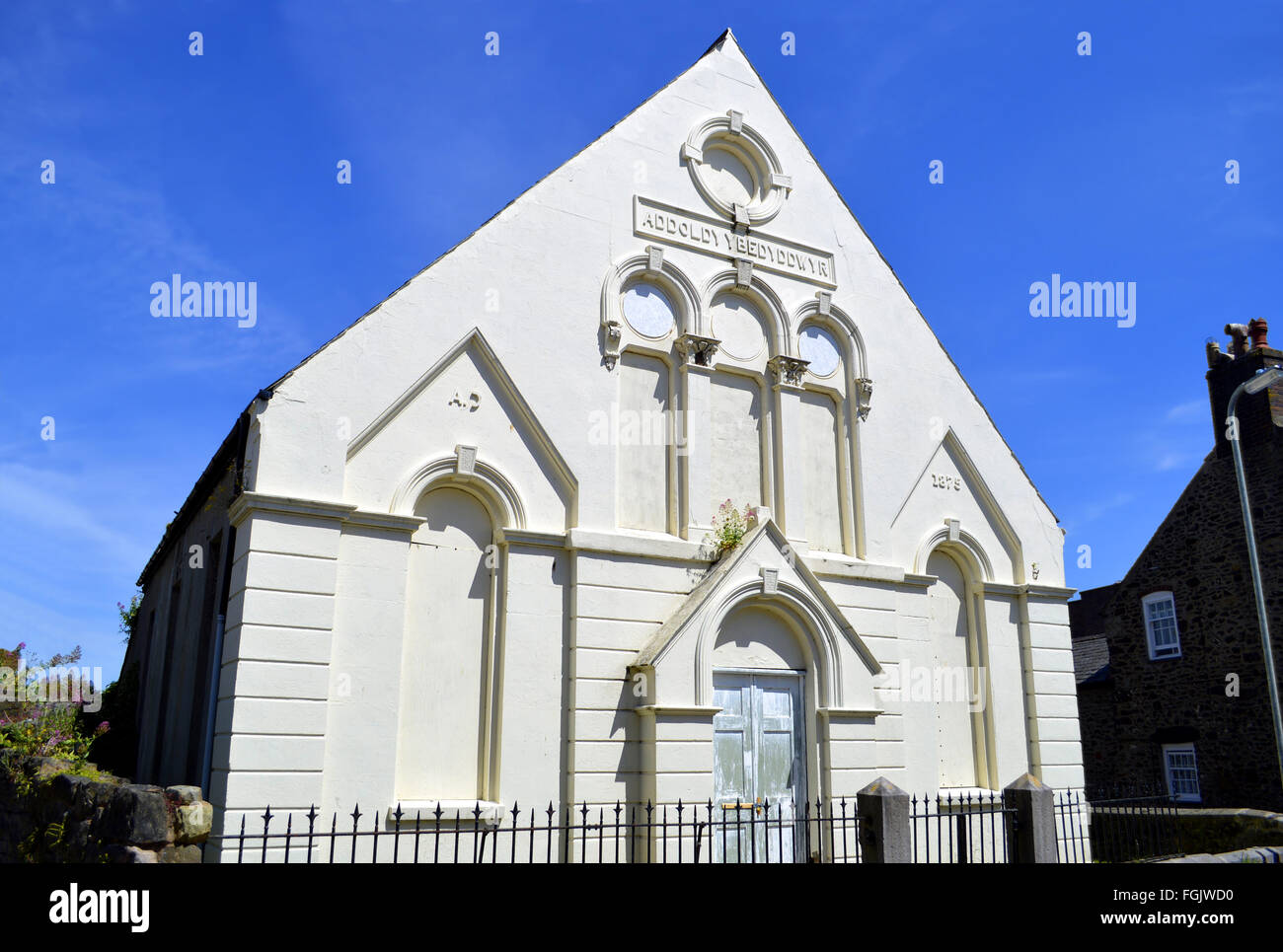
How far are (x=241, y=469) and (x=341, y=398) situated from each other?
1373mm

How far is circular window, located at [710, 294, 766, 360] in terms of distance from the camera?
14.8m

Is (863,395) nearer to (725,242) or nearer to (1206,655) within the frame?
(725,242)

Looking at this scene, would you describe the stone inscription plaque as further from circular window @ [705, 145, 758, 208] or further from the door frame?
the door frame

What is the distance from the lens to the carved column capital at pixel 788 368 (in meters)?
14.9

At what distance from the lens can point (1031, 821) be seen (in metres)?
11.1

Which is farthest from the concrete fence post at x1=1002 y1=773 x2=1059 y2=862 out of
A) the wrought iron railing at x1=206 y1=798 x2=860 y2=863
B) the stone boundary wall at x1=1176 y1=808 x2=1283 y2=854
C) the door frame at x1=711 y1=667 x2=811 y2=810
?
the stone boundary wall at x1=1176 y1=808 x2=1283 y2=854

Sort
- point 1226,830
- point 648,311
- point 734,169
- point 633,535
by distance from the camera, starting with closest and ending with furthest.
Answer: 1. point 633,535
2. point 648,311
3. point 1226,830
4. point 734,169

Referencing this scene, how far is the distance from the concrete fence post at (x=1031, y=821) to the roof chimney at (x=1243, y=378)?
16.2m

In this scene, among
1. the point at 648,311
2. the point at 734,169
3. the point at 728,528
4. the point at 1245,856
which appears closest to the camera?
the point at 1245,856

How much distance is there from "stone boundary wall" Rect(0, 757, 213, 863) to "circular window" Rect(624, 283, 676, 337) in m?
8.34

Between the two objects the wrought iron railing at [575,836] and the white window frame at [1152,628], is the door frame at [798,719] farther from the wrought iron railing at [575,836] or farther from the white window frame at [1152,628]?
the white window frame at [1152,628]

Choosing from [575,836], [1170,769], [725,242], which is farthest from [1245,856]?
[1170,769]

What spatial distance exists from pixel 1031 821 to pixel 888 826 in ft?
7.72
